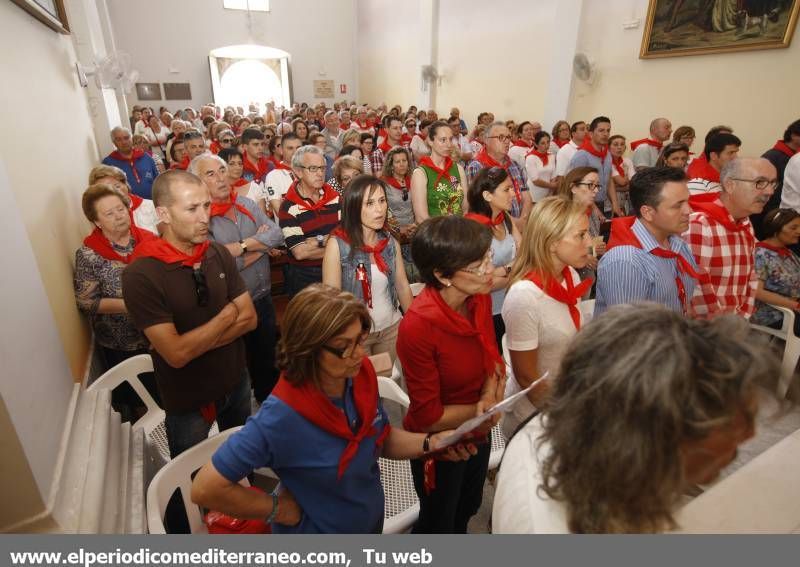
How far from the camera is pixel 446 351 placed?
5.44 ft

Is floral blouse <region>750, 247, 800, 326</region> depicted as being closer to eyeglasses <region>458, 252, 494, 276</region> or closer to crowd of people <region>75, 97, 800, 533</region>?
crowd of people <region>75, 97, 800, 533</region>

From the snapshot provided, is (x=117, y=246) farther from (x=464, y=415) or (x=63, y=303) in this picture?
(x=464, y=415)

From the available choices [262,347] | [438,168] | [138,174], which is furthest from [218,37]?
[262,347]

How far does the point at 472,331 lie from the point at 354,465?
66 centimetres

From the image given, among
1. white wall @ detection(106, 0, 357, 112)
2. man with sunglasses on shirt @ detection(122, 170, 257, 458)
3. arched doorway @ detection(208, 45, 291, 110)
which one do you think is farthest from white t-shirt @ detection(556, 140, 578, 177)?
white wall @ detection(106, 0, 357, 112)

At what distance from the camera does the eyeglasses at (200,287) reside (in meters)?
1.84

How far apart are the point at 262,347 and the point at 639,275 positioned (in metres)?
2.37

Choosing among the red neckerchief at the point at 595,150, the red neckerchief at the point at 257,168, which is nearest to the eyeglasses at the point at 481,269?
the red neckerchief at the point at 257,168

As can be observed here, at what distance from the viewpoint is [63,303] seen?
2.42 metres

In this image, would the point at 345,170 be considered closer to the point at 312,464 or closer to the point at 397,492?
the point at 397,492

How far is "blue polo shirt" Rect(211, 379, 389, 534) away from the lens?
3.90 ft

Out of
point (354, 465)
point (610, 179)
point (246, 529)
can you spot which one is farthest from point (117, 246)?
point (610, 179)

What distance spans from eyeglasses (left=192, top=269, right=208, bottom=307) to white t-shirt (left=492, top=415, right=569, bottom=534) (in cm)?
139

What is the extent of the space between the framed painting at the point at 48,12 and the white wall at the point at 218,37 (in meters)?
13.3
